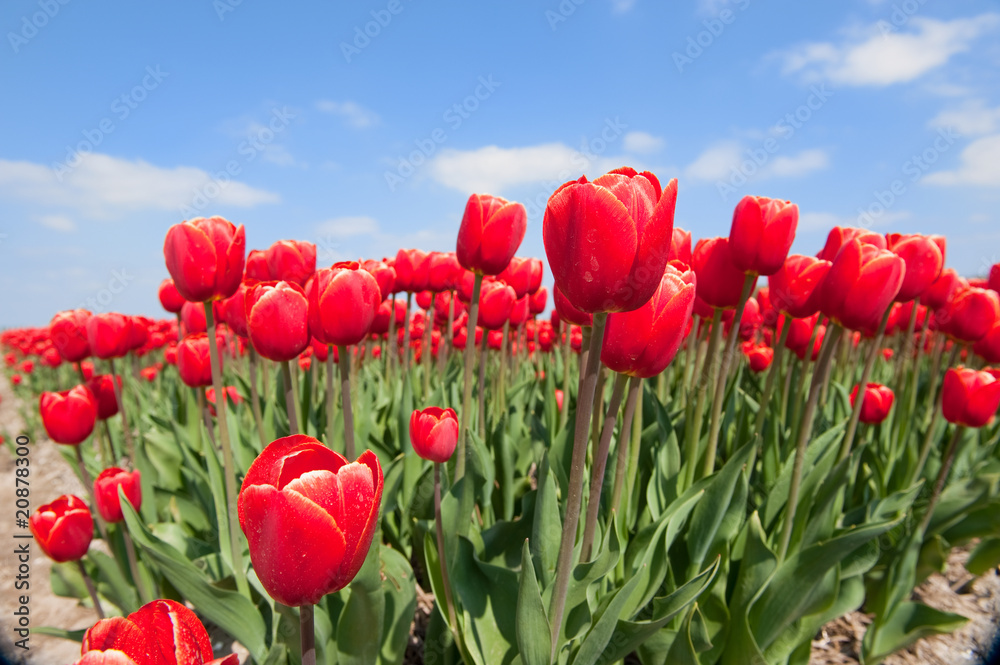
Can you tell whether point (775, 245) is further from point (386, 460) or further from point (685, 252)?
point (386, 460)

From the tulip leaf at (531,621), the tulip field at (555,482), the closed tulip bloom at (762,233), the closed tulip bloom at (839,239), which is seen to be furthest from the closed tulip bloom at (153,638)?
the closed tulip bloom at (839,239)

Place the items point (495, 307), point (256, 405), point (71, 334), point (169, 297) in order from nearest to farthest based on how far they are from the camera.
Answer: point (256, 405)
point (495, 307)
point (71, 334)
point (169, 297)

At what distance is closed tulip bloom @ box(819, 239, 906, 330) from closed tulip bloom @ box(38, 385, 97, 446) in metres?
3.07

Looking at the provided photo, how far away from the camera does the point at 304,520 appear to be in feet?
2.82

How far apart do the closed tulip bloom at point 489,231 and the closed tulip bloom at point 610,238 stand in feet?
3.74

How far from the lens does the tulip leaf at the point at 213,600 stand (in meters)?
1.90

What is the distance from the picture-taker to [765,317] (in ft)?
15.5

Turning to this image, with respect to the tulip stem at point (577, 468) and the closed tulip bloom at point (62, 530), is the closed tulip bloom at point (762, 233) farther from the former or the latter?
the closed tulip bloom at point (62, 530)

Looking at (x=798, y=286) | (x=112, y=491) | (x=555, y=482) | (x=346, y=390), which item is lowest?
(x=112, y=491)

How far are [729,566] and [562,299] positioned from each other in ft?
4.75

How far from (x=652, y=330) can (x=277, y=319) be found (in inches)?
42.9

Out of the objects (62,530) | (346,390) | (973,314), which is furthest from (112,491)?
(973,314)

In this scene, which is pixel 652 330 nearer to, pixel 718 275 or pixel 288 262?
pixel 718 275

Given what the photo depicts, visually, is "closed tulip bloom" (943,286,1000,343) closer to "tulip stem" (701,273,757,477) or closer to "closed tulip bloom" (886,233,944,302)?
"closed tulip bloom" (886,233,944,302)
